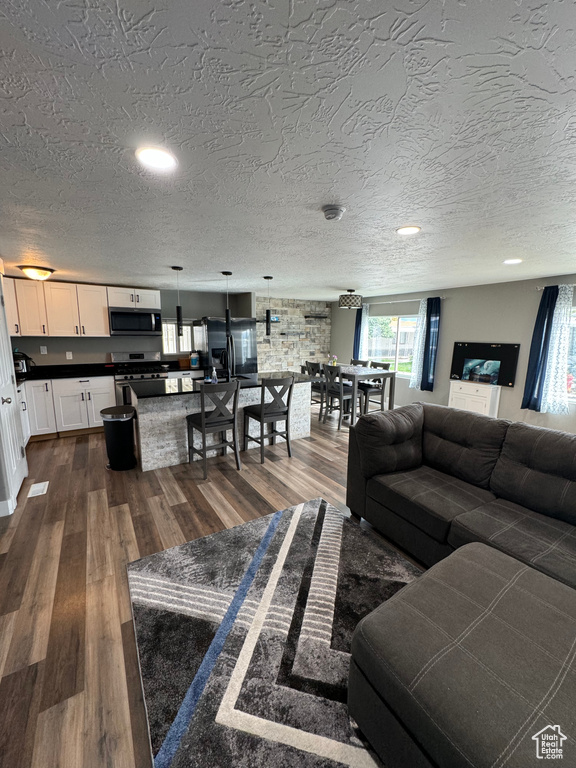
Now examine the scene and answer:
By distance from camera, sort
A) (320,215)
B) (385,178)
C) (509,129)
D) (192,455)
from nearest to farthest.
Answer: (509,129), (385,178), (320,215), (192,455)

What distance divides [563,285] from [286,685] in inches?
215

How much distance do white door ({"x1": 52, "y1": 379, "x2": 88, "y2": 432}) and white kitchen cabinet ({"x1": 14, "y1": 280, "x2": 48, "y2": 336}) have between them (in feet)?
2.61

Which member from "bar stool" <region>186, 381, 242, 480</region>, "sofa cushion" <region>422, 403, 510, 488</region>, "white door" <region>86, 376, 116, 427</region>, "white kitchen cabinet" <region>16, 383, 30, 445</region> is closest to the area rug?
"sofa cushion" <region>422, 403, 510, 488</region>

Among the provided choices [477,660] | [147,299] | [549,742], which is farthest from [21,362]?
[549,742]

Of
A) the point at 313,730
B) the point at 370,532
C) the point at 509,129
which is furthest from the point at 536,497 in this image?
the point at 509,129

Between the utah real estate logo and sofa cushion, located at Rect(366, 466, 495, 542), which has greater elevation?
the utah real estate logo

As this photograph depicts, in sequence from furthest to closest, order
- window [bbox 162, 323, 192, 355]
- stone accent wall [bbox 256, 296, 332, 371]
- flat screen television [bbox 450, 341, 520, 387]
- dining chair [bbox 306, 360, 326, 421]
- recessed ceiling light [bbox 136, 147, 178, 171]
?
stone accent wall [bbox 256, 296, 332, 371] → window [bbox 162, 323, 192, 355] → dining chair [bbox 306, 360, 326, 421] → flat screen television [bbox 450, 341, 520, 387] → recessed ceiling light [bbox 136, 147, 178, 171]

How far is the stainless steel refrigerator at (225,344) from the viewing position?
18.5 feet

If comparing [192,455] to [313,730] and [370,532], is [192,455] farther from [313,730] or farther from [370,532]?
[313,730]

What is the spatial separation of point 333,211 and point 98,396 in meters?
4.54

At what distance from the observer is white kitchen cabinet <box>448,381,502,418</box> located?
5.10 m

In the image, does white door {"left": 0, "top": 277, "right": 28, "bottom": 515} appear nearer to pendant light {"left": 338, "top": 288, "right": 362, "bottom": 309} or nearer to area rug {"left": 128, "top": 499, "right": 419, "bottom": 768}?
area rug {"left": 128, "top": 499, "right": 419, "bottom": 768}

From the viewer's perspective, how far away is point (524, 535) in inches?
66.9

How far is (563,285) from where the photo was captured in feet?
13.9
